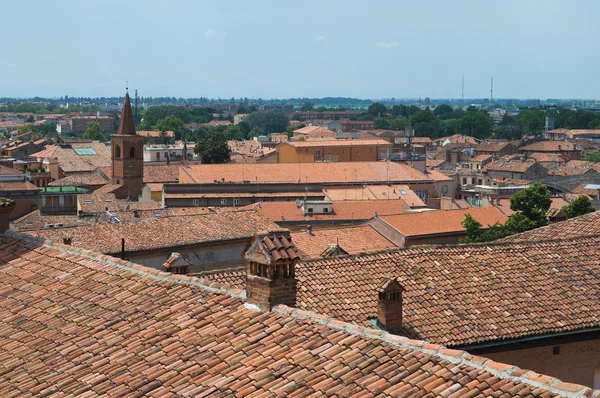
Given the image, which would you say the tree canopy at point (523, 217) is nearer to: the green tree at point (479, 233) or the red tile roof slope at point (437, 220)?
the green tree at point (479, 233)

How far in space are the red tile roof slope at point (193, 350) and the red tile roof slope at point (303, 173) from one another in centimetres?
5147

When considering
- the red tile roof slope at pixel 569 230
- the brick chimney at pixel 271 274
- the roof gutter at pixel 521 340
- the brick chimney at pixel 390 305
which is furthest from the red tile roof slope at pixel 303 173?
the brick chimney at pixel 271 274

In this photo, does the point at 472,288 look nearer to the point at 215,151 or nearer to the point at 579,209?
the point at 579,209

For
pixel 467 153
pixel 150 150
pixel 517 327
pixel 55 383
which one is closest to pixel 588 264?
pixel 517 327

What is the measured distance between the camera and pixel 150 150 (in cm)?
10019

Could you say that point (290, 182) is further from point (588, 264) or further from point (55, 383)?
point (55, 383)

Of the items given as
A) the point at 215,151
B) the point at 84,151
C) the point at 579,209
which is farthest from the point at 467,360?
the point at 84,151

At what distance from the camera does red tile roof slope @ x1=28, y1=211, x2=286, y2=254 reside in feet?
96.5

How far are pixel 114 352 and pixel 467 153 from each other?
109938 mm

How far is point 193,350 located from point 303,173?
56005 millimetres

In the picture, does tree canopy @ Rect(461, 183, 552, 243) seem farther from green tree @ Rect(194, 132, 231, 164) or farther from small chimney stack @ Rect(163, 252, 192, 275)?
green tree @ Rect(194, 132, 231, 164)

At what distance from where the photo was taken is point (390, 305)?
563 inches

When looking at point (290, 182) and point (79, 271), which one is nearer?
point (79, 271)

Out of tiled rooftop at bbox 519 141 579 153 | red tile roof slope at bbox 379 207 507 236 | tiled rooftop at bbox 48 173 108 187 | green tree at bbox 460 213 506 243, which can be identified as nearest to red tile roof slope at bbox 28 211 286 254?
green tree at bbox 460 213 506 243
